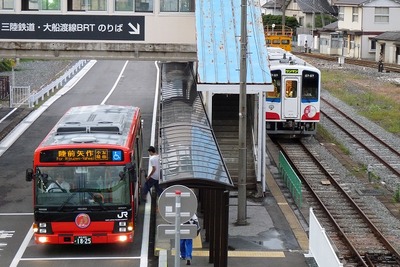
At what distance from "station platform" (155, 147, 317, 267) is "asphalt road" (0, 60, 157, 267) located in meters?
1.05

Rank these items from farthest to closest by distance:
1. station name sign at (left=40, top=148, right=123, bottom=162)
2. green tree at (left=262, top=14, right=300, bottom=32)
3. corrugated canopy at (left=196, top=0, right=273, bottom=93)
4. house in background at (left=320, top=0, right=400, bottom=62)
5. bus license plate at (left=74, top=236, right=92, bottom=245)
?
green tree at (left=262, top=14, right=300, bottom=32) < house in background at (left=320, top=0, right=400, bottom=62) < corrugated canopy at (left=196, top=0, right=273, bottom=93) < bus license plate at (left=74, top=236, right=92, bottom=245) < station name sign at (left=40, top=148, right=123, bottom=162)

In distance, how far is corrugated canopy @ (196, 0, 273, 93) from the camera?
19484 mm

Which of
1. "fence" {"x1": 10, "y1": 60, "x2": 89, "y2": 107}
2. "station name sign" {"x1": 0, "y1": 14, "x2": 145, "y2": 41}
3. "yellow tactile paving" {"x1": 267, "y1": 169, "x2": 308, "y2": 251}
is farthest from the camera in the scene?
"fence" {"x1": 10, "y1": 60, "x2": 89, "y2": 107}

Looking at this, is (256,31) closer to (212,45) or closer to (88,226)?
(212,45)

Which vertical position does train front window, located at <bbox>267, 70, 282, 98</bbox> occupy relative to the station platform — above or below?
above

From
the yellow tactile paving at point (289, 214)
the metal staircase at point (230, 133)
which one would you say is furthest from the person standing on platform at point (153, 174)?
the metal staircase at point (230, 133)

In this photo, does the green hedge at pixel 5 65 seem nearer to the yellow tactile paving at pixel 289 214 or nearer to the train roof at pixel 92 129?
the yellow tactile paving at pixel 289 214

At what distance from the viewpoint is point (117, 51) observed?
80.1ft

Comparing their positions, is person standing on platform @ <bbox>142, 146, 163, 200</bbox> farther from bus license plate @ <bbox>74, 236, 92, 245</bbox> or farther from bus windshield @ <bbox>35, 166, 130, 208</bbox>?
bus license plate @ <bbox>74, 236, 92, 245</bbox>

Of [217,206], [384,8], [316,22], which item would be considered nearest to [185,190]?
[217,206]

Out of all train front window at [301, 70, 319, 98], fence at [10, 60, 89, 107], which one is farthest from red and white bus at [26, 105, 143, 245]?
fence at [10, 60, 89, 107]

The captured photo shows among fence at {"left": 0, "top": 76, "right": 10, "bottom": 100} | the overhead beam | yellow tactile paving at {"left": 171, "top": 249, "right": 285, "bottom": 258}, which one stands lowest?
yellow tactile paving at {"left": 171, "top": 249, "right": 285, "bottom": 258}

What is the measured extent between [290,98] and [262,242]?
1273 cm

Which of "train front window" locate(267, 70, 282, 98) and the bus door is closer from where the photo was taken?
"train front window" locate(267, 70, 282, 98)
